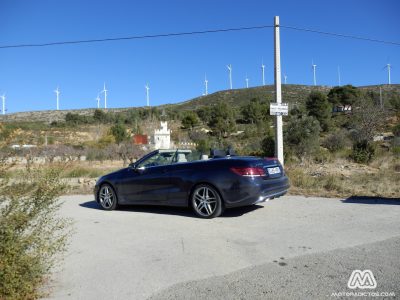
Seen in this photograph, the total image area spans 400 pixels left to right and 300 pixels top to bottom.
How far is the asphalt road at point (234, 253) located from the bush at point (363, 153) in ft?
36.4

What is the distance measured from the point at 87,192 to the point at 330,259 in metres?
9.55

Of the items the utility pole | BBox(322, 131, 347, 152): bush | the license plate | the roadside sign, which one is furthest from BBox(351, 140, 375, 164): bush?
the license plate

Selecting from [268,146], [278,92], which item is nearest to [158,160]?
[278,92]

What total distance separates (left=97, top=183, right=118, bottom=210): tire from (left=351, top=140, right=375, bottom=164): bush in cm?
1341

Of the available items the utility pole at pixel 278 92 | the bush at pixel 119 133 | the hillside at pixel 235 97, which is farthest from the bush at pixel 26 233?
the hillside at pixel 235 97

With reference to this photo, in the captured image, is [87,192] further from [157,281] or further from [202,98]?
[202,98]

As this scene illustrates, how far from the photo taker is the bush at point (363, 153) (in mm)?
19297

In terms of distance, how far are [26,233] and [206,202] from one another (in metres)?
4.13

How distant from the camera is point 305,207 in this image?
8.85 m

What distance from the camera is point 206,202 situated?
807 centimetres

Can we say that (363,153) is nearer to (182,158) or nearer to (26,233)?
(182,158)

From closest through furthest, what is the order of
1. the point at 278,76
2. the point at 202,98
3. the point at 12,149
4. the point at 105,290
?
the point at 105,290 → the point at 12,149 → the point at 278,76 → the point at 202,98

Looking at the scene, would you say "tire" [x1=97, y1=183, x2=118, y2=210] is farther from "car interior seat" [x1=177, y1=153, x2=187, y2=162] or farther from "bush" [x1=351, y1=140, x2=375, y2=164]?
"bush" [x1=351, y1=140, x2=375, y2=164]

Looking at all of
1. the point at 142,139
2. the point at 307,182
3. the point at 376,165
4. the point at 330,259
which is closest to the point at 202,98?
the point at 142,139
